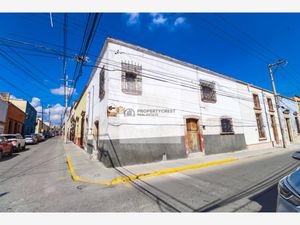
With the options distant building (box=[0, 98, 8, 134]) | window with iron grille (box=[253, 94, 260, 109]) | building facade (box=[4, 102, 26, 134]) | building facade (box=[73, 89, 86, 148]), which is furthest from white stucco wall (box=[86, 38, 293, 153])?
building facade (box=[4, 102, 26, 134])

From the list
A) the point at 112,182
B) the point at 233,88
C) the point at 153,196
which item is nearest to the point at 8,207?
the point at 112,182

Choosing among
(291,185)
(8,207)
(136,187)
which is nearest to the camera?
(291,185)

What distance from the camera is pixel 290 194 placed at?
2020 mm

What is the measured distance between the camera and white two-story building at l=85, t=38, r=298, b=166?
26.6ft

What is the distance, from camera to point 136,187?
4.83 m

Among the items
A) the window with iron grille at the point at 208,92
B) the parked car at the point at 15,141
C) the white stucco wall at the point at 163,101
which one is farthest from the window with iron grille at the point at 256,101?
the parked car at the point at 15,141

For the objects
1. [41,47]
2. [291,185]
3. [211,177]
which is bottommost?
[211,177]

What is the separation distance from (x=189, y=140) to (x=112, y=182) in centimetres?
687

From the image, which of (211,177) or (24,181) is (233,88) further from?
(24,181)

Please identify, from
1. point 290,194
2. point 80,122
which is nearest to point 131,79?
point 290,194

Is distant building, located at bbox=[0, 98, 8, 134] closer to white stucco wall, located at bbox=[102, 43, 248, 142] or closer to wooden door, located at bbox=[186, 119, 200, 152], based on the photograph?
white stucco wall, located at bbox=[102, 43, 248, 142]

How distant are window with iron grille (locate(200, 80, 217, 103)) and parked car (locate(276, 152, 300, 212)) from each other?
402 inches

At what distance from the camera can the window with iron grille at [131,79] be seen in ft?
28.5

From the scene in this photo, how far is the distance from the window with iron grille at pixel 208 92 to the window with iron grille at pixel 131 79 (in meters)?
6.05
